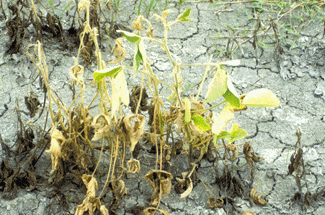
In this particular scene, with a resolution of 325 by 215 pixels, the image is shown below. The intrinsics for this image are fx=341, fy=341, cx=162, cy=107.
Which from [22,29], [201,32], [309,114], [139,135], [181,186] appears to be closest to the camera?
[139,135]

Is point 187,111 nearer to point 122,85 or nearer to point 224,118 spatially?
point 224,118

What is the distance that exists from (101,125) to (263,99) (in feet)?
2.04

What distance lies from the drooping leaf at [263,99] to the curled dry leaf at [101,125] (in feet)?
1.66

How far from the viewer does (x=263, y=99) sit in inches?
45.1

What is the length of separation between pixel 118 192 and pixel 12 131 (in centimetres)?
74

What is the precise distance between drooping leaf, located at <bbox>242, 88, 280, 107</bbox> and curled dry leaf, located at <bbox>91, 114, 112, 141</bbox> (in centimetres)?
50

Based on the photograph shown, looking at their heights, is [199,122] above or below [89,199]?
above

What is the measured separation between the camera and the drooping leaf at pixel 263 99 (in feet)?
3.75

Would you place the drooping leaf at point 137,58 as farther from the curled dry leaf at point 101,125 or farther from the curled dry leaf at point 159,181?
the curled dry leaf at point 159,181

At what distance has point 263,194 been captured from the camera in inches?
65.2

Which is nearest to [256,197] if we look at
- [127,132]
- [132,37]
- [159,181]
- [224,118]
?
[159,181]

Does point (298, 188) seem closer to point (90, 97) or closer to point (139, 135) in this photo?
point (139, 135)

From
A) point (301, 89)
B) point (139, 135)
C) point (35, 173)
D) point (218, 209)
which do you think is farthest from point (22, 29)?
point (301, 89)

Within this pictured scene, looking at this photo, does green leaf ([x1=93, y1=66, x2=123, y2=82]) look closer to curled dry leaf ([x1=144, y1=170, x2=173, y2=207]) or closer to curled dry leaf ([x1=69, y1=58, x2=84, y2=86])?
curled dry leaf ([x1=69, y1=58, x2=84, y2=86])
